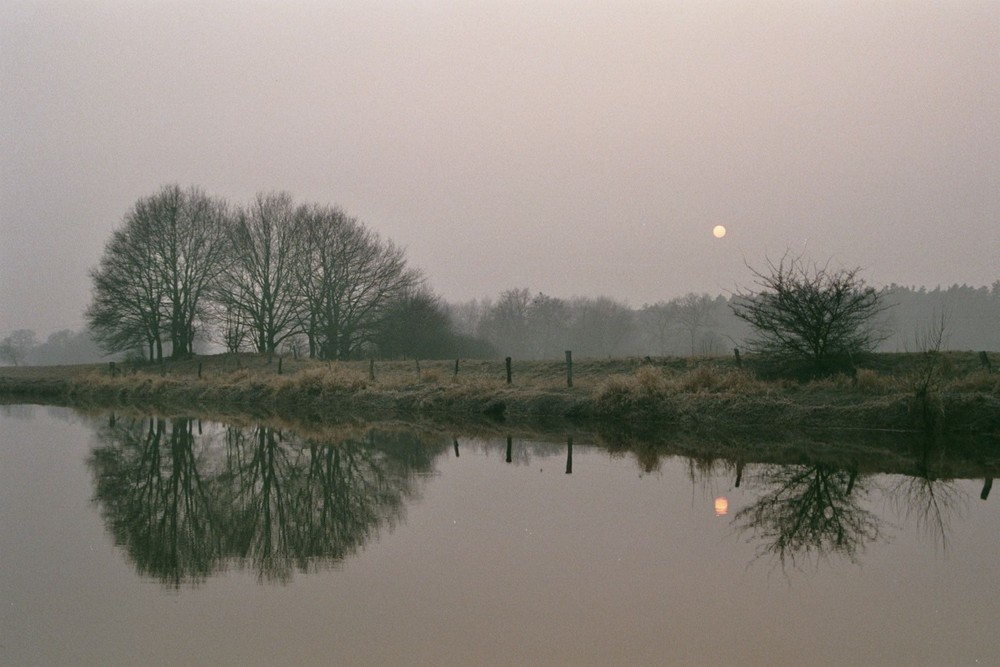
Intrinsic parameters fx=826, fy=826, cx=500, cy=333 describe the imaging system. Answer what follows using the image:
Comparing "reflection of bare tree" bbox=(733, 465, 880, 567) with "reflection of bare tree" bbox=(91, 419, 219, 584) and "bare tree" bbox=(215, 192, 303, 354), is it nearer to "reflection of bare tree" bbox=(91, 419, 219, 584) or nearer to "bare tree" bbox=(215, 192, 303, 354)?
"reflection of bare tree" bbox=(91, 419, 219, 584)

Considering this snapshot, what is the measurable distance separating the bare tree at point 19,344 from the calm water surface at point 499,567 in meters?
112

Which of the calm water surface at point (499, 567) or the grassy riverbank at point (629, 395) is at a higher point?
the grassy riverbank at point (629, 395)

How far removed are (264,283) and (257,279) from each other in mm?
553

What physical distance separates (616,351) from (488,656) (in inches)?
3476

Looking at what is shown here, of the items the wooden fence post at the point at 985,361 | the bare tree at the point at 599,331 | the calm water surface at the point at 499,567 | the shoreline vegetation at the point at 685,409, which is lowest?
the calm water surface at the point at 499,567

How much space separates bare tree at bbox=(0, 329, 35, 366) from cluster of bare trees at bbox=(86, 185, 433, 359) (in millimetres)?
67985

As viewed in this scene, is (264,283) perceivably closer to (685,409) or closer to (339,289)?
(339,289)

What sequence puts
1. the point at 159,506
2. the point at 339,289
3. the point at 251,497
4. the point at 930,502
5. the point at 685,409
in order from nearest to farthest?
the point at 930,502 < the point at 159,506 < the point at 251,497 < the point at 685,409 < the point at 339,289

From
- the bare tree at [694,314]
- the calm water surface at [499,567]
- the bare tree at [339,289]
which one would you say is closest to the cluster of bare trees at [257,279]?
the bare tree at [339,289]

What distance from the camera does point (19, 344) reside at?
5408 inches

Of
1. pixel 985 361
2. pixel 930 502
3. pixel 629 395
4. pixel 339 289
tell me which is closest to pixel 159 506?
pixel 930 502

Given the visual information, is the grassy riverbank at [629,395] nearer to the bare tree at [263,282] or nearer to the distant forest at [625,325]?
the bare tree at [263,282]

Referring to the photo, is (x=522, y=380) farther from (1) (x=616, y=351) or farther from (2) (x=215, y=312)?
(1) (x=616, y=351)

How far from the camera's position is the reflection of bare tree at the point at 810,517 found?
8.27 m
